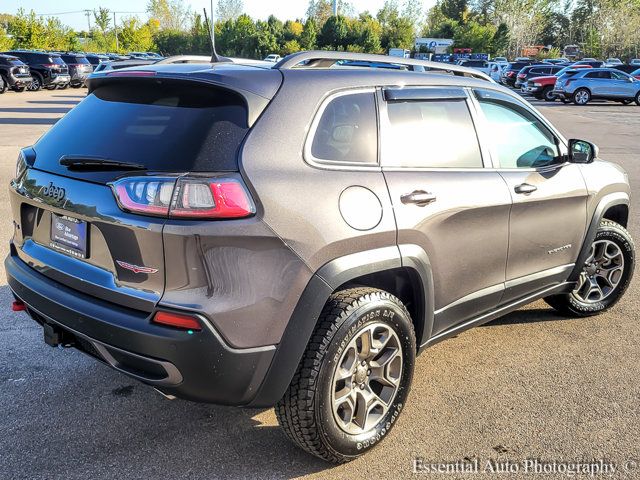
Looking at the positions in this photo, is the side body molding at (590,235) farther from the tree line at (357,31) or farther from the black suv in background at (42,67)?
the tree line at (357,31)

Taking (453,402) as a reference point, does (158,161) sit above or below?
above

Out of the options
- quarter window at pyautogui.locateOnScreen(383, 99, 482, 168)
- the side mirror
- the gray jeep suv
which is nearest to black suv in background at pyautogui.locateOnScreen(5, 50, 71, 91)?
the gray jeep suv

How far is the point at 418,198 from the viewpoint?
3.00 m

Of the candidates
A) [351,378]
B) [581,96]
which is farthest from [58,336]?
[581,96]

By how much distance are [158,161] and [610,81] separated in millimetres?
31437

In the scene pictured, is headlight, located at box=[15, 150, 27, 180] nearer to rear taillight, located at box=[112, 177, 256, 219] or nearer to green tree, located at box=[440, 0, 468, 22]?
rear taillight, located at box=[112, 177, 256, 219]

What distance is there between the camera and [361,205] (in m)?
2.76

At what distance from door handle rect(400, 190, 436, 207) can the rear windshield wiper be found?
1.22m

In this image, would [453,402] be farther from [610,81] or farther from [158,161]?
[610,81]

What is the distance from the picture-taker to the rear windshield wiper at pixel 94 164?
2549mm

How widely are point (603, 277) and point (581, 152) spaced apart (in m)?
1.14

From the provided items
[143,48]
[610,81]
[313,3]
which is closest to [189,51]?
[143,48]

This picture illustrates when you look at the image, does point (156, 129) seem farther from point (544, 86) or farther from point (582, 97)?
point (544, 86)

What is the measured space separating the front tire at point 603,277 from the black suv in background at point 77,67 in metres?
31.6
